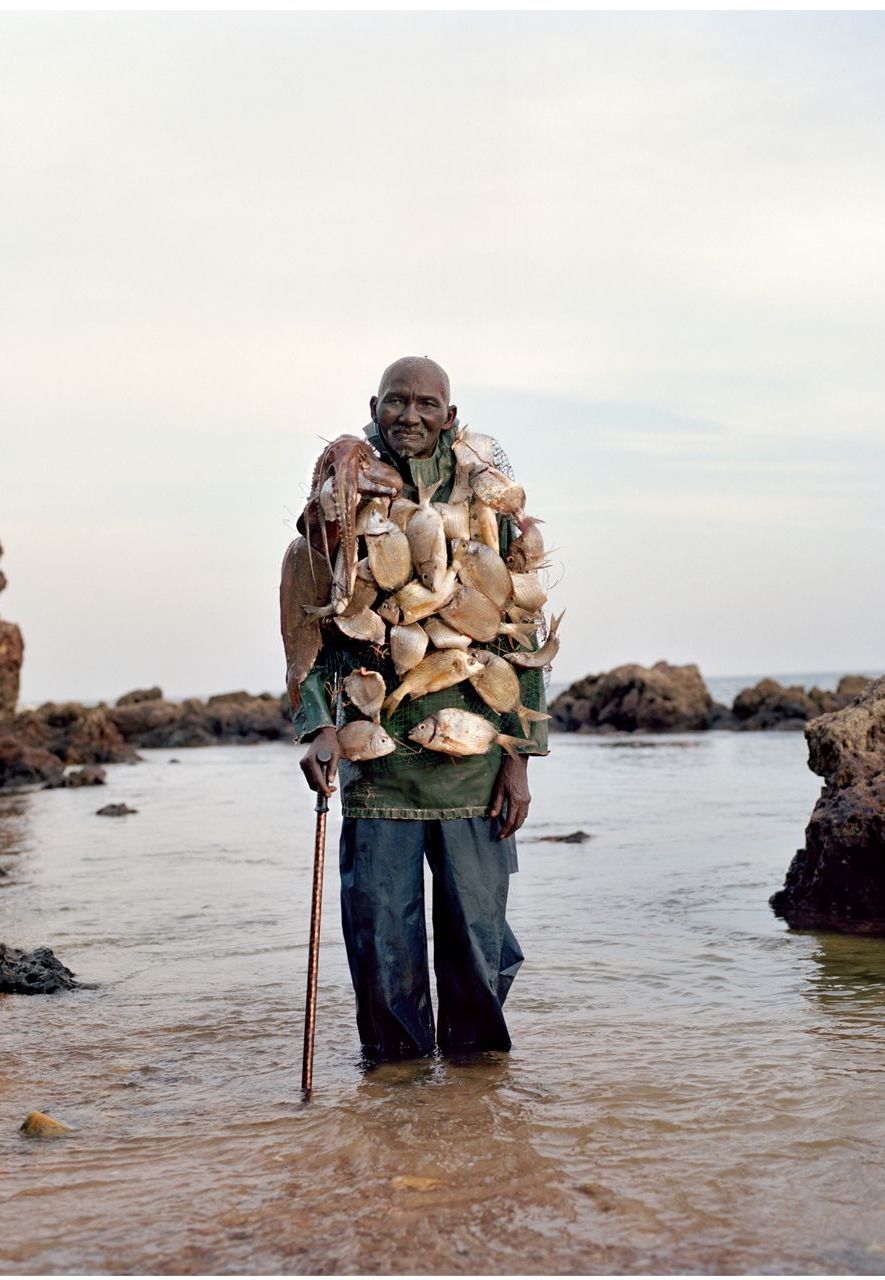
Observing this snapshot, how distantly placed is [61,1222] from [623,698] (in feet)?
111

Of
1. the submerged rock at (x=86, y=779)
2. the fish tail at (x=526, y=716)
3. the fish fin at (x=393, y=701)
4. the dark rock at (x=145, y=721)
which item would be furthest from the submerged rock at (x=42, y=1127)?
the dark rock at (x=145, y=721)

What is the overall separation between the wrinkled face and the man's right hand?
105 cm

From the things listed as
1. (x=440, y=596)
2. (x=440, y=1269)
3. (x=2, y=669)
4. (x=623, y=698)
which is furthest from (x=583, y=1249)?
(x=623, y=698)

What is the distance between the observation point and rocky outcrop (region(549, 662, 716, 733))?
118 ft

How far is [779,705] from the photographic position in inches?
1390

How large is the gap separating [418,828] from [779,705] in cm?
3170

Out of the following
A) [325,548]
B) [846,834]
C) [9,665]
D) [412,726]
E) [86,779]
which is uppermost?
[9,665]

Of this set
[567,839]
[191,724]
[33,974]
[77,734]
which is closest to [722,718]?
[191,724]

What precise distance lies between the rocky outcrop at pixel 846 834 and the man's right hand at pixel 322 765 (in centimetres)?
385

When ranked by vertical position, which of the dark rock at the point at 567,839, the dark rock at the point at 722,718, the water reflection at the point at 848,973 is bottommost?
the water reflection at the point at 848,973

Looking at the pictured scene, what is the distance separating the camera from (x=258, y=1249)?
10.9 ft

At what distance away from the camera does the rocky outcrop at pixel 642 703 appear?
3584 centimetres

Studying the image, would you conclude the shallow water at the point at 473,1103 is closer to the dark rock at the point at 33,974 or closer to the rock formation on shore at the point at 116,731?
the dark rock at the point at 33,974

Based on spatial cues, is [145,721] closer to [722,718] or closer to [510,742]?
[722,718]
